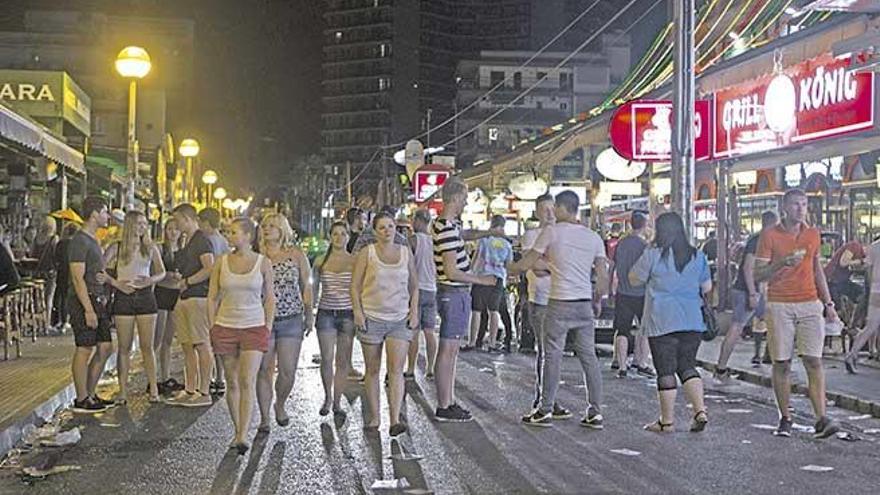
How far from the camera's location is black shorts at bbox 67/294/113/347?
11.9 m

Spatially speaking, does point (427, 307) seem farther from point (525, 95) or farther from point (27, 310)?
point (525, 95)

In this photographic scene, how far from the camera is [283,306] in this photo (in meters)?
10.7

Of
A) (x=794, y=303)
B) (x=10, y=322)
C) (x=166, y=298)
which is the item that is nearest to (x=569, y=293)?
(x=794, y=303)

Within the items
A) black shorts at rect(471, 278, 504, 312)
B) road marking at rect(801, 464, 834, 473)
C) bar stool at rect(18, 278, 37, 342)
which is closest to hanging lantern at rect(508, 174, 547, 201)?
black shorts at rect(471, 278, 504, 312)

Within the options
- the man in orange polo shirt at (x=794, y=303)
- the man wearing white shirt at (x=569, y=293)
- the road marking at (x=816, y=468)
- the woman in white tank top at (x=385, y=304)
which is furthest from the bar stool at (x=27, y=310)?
the road marking at (x=816, y=468)

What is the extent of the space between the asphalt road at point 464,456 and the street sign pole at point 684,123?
608 centimetres

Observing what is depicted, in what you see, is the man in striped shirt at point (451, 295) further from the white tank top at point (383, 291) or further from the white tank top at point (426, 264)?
the white tank top at point (426, 264)

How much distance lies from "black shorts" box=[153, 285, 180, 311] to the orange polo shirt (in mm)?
6263

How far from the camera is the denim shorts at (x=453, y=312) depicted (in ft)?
39.0

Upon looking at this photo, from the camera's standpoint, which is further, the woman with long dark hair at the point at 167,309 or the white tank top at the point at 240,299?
the woman with long dark hair at the point at 167,309

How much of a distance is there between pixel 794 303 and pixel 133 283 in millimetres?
6182

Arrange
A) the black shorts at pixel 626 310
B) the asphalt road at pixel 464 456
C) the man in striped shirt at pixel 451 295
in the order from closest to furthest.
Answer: the asphalt road at pixel 464 456 → the man in striped shirt at pixel 451 295 → the black shorts at pixel 626 310

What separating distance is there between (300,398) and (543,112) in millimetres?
87899

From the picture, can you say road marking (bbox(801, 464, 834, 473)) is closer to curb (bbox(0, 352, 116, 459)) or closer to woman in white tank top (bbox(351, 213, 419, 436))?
woman in white tank top (bbox(351, 213, 419, 436))
